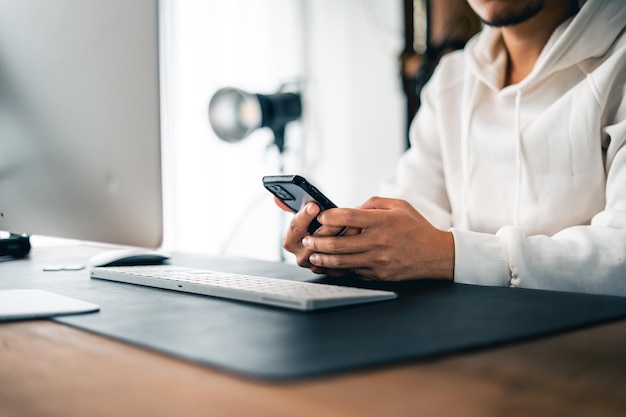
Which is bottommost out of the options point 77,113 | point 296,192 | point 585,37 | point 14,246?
point 14,246

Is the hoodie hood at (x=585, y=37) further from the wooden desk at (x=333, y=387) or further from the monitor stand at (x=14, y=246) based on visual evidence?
the monitor stand at (x=14, y=246)

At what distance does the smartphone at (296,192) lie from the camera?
967mm

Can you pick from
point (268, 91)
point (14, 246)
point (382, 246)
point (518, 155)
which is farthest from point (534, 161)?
point (268, 91)

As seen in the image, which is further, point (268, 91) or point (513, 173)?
point (268, 91)

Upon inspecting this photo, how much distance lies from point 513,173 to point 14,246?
1.09 metres

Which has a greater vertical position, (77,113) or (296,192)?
(77,113)

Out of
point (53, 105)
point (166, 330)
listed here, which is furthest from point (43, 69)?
point (166, 330)

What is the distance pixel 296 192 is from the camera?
3.34ft

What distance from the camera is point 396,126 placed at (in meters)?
3.42

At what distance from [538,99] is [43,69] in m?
0.96

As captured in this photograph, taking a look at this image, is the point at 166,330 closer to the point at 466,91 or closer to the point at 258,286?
the point at 258,286

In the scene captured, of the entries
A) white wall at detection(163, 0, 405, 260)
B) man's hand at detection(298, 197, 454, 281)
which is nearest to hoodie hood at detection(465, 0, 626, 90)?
man's hand at detection(298, 197, 454, 281)

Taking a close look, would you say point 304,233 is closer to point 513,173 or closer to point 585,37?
point 513,173

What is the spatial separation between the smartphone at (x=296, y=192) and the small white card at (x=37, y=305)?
1.10 feet
